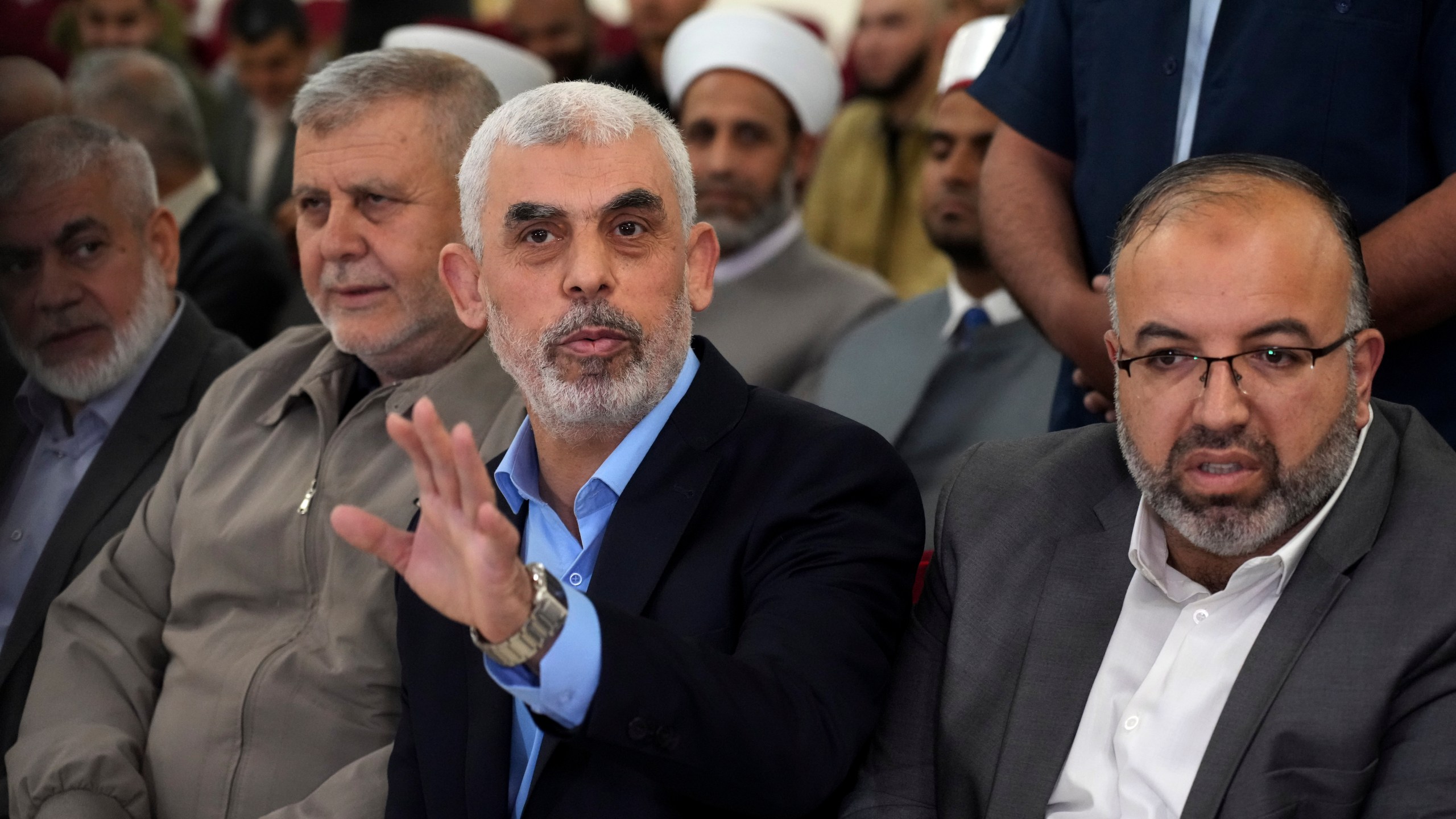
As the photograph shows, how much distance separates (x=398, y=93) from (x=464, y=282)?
24.2 inches

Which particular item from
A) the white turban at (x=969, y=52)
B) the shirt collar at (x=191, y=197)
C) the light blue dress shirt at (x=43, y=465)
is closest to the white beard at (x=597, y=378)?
the light blue dress shirt at (x=43, y=465)

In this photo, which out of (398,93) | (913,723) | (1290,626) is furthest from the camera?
(398,93)

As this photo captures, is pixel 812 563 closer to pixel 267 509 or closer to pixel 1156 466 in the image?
pixel 1156 466

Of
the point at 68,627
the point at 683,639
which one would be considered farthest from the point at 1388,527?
the point at 68,627

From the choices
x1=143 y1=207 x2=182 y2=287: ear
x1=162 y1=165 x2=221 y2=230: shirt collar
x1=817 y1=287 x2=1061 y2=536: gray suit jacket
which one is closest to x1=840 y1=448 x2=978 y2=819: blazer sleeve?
x1=817 y1=287 x2=1061 y2=536: gray suit jacket

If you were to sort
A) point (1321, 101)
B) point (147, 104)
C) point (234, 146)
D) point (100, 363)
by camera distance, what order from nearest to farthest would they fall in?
1. point (1321, 101)
2. point (100, 363)
3. point (147, 104)
4. point (234, 146)

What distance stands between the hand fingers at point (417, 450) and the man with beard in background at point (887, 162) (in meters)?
3.02

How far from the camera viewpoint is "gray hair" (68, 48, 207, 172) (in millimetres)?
4863

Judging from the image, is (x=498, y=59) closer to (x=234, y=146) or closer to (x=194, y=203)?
(x=194, y=203)

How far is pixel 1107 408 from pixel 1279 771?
2.90 ft

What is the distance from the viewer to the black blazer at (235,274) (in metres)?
4.48

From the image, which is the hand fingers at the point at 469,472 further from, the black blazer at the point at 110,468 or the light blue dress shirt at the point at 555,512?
the black blazer at the point at 110,468

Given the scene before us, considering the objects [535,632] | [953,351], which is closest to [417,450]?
[535,632]

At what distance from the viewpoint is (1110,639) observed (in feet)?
6.40
